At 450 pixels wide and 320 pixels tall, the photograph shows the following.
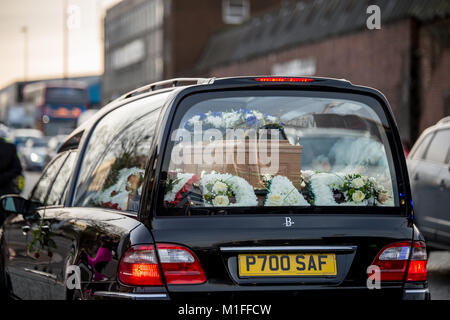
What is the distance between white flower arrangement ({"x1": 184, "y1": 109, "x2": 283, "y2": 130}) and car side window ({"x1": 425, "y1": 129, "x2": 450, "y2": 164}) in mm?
6935

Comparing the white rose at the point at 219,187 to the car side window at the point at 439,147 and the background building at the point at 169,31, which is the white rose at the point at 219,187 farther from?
the background building at the point at 169,31

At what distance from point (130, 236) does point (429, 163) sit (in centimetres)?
803

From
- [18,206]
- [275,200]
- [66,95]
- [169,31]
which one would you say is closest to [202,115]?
[275,200]

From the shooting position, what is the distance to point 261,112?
16.9 feet

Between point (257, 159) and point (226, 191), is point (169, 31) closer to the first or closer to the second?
point (257, 159)

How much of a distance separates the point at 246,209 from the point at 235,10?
80.8 meters

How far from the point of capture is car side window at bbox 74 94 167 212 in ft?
17.5

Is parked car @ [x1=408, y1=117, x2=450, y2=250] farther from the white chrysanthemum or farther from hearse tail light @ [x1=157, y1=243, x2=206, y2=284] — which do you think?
hearse tail light @ [x1=157, y1=243, x2=206, y2=284]

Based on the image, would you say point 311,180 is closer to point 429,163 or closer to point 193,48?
point 429,163

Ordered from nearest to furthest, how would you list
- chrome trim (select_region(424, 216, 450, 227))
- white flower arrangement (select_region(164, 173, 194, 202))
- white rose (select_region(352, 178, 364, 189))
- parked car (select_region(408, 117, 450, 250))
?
white flower arrangement (select_region(164, 173, 194, 202)), white rose (select_region(352, 178, 364, 189)), chrome trim (select_region(424, 216, 450, 227)), parked car (select_region(408, 117, 450, 250))

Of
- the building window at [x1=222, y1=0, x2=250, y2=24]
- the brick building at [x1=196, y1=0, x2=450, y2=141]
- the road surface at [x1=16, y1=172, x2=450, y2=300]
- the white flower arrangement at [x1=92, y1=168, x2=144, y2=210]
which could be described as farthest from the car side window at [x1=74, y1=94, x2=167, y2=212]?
the building window at [x1=222, y1=0, x2=250, y2=24]

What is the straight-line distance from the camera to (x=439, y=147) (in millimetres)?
12047

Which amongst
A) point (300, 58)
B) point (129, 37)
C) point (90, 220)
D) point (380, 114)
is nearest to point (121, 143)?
point (90, 220)

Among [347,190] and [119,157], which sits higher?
[119,157]
